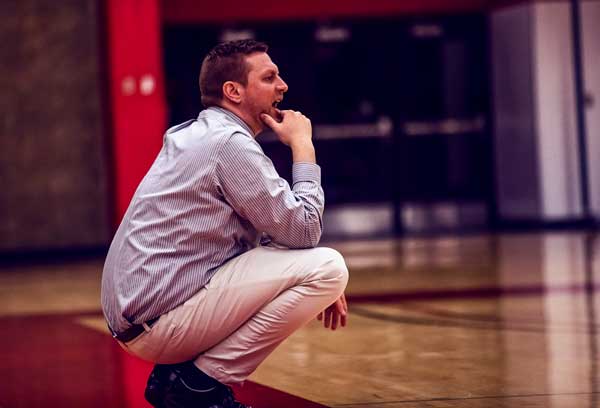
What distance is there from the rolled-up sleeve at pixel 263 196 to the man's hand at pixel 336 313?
0.78 feet

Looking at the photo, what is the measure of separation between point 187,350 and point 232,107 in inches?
25.3

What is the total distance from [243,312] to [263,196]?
0.30 m

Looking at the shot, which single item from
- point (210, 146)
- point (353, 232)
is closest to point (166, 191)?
point (210, 146)

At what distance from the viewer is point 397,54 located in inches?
447

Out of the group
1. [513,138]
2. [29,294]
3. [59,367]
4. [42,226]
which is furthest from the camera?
[513,138]

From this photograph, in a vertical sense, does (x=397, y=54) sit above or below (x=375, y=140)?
above

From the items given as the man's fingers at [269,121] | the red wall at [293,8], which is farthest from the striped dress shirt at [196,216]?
the red wall at [293,8]

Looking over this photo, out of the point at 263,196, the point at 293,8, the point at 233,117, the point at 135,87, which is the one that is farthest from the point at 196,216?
the point at 293,8

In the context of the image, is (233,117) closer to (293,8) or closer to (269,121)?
(269,121)

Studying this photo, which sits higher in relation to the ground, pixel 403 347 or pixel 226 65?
pixel 226 65

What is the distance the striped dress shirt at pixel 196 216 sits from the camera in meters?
2.72

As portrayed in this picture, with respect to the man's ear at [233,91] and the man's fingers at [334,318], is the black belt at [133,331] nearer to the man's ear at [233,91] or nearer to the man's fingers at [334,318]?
the man's fingers at [334,318]

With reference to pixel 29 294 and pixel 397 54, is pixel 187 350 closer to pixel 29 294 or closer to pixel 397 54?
pixel 29 294

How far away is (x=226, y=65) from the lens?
9.35 feet
